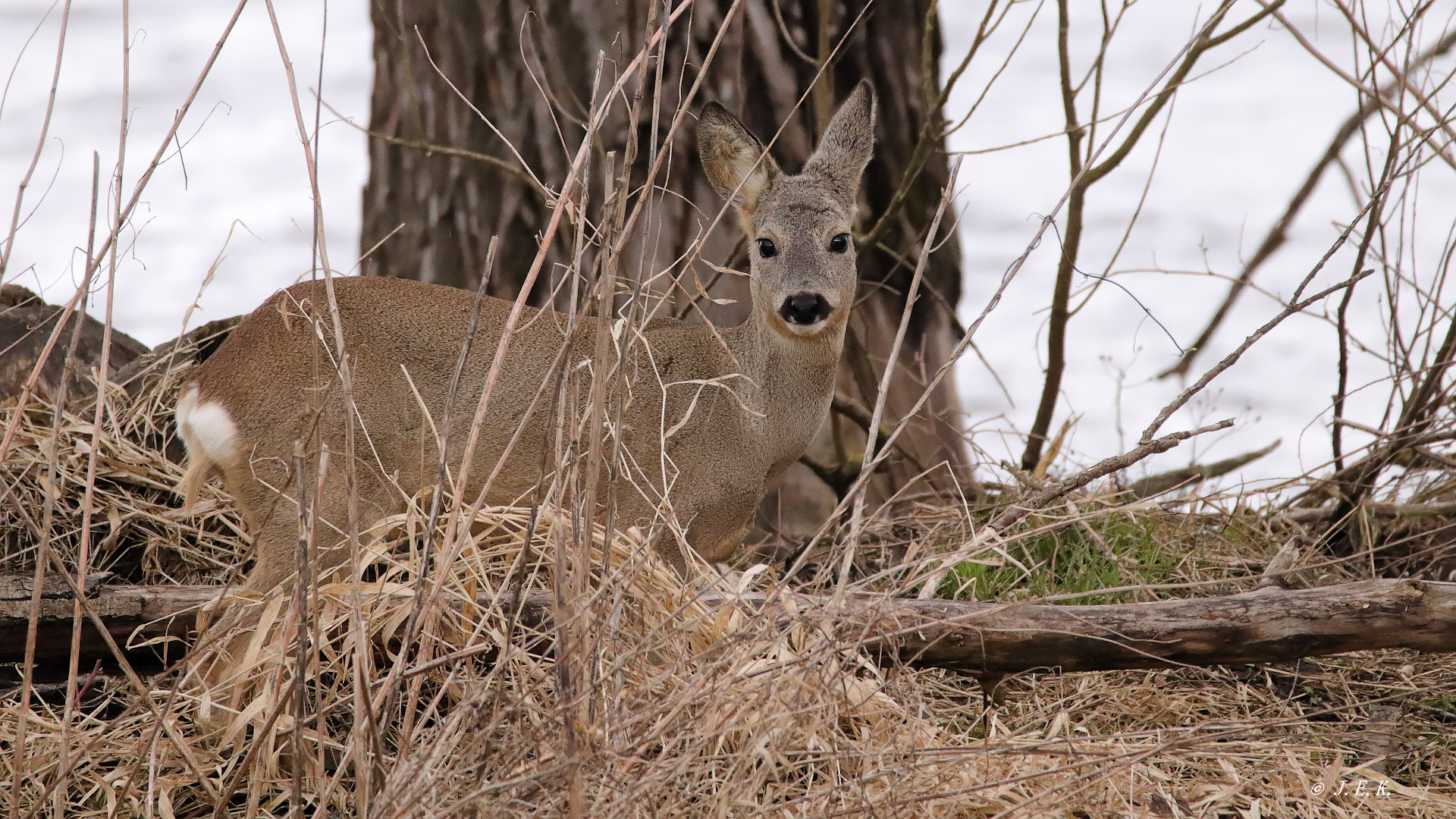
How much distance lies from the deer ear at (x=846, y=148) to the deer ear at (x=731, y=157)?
0.17 metres

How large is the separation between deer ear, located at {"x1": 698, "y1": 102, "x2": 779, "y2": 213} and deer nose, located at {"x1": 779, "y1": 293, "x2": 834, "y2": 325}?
0.51m

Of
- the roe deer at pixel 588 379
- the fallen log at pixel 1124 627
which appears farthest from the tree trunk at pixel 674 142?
the fallen log at pixel 1124 627

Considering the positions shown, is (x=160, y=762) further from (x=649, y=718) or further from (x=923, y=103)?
(x=923, y=103)

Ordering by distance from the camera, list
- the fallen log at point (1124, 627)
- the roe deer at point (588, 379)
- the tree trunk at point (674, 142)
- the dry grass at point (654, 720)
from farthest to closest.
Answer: the tree trunk at point (674, 142) < the roe deer at point (588, 379) < the fallen log at point (1124, 627) < the dry grass at point (654, 720)

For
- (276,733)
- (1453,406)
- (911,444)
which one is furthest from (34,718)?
(1453,406)

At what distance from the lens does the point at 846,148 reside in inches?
171

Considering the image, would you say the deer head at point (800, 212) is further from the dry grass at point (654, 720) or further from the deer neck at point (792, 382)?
the dry grass at point (654, 720)

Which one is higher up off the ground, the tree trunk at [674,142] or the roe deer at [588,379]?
the tree trunk at [674,142]

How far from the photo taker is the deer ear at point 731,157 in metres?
4.22

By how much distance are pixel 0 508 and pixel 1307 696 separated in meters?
3.67

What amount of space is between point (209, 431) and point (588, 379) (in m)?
1.10

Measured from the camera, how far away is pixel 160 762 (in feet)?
8.72

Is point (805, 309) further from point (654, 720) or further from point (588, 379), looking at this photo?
point (654, 720)

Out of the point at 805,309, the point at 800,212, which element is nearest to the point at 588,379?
the point at 805,309
